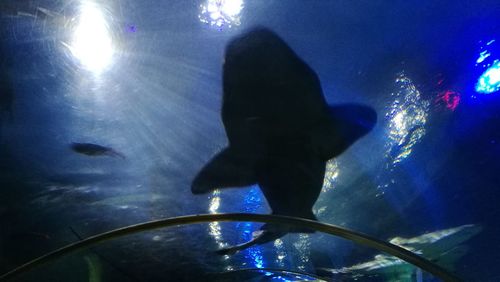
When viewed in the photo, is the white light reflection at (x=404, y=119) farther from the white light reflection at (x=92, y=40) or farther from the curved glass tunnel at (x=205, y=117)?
the white light reflection at (x=92, y=40)

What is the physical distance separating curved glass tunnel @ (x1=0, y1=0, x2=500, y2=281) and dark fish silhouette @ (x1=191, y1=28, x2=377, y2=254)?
82mm

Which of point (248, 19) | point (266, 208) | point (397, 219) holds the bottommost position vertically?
point (397, 219)

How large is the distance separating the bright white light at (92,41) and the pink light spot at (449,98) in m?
2.28

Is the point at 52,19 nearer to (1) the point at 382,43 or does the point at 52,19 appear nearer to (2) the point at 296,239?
(1) the point at 382,43

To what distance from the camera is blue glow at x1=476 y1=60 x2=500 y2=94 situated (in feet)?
8.16

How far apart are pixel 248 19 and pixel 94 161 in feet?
5.78

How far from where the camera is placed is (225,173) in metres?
3.13

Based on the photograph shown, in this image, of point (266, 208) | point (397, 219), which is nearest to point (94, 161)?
point (266, 208)

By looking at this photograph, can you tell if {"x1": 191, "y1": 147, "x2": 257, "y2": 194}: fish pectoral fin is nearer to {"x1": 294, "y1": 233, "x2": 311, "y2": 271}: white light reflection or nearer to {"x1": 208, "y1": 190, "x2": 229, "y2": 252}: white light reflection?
{"x1": 208, "y1": 190, "x2": 229, "y2": 252}: white light reflection

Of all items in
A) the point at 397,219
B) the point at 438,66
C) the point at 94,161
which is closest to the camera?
the point at 438,66

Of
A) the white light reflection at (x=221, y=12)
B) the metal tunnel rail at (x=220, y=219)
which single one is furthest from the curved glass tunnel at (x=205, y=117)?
the metal tunnel rail at (x=220, y=219)

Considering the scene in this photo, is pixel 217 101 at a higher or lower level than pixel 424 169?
higher

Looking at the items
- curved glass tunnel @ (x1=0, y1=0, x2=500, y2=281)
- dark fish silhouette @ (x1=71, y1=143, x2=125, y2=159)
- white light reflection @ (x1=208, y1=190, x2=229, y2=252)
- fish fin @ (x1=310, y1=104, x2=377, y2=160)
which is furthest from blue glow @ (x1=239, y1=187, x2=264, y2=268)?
dark fish silhouette @ (x1=71, y1=143, x2=125, y2=159)

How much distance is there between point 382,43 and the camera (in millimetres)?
2336
